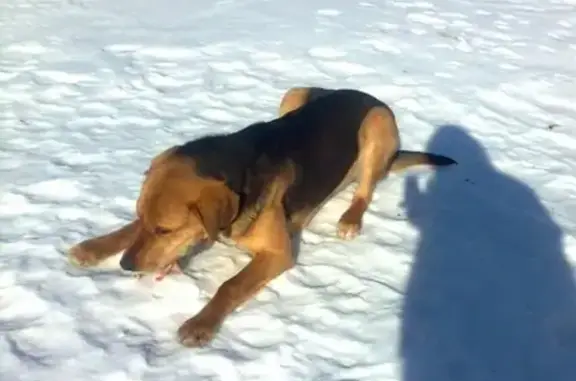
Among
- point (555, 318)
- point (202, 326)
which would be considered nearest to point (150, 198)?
point (202, 326)

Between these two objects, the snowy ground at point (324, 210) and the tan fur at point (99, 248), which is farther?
the tan fur at point (99, 248)

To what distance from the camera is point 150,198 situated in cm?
424

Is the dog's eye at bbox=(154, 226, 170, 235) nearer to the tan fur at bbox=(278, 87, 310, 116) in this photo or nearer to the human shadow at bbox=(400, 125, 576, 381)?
the human shadow at bbox=(400, 125, 576, 381)

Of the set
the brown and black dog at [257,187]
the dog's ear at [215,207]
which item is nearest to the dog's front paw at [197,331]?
the brown and black dog at [257,187]

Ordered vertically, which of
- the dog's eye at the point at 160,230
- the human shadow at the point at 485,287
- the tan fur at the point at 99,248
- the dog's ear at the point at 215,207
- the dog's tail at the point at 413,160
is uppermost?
the dog's ear at the point at 215,207

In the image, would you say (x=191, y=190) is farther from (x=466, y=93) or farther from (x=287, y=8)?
(x=287, y=8)

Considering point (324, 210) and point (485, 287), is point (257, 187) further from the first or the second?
point (485, 287)

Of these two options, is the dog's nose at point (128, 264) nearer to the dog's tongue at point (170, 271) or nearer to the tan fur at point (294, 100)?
the dog's tongue at point (170, 271)

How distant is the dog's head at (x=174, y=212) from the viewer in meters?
4.23

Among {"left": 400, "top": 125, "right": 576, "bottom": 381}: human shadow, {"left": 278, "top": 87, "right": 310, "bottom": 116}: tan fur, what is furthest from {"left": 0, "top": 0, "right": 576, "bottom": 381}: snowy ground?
{"left": 278, "top": 87, "right": 310, "bottom": 116}: tan fur

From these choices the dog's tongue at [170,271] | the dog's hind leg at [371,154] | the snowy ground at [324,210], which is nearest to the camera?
the snowy ground at [324,210]

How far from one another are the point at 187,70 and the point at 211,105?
38.9 inches

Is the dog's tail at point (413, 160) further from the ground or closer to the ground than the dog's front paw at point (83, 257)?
further from the ground

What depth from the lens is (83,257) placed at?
194 inches
